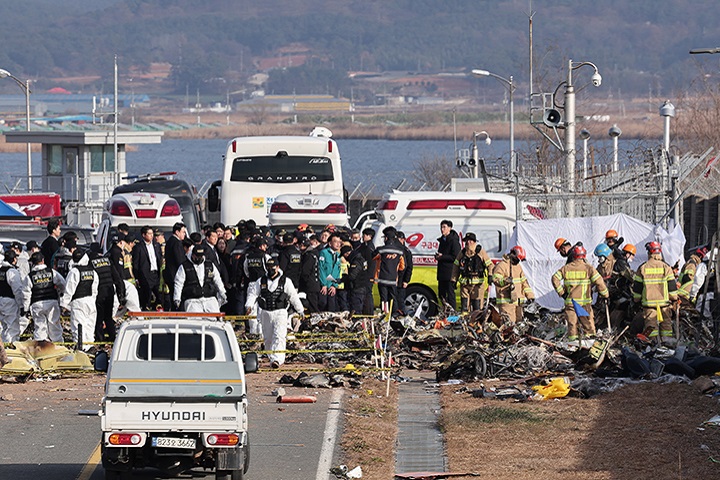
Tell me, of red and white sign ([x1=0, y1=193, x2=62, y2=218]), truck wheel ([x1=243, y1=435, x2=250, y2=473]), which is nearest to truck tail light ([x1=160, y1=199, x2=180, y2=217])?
truck wheel ([x1=243, y1=435, x2=250, y2=473])

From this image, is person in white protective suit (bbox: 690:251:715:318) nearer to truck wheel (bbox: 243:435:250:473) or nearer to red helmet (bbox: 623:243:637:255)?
red helmet (bbox: 623:243:637:255)

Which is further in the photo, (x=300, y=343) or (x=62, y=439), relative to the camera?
(x=300, y=343)

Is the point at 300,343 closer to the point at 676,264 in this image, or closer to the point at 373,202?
the point at 676,264

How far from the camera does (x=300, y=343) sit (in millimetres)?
22062

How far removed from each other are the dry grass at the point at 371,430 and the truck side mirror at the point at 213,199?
518 inches

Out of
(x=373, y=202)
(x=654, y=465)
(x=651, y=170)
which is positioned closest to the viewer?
(x=654, y=465)

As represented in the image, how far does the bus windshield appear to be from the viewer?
102 ft

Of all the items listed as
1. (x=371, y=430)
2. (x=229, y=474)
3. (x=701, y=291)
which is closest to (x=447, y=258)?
(x=701, y=291)

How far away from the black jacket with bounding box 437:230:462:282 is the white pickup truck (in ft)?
39.6

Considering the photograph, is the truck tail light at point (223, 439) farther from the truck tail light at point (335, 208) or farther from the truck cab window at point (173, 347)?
the truck tail light at point (335, 208)

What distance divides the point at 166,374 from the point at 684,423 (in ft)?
19.9

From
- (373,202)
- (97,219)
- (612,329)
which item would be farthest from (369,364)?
(373,202)

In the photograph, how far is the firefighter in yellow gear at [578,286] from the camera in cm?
2095

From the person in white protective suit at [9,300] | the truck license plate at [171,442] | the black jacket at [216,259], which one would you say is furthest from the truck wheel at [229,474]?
the person in white protective suit at [9,300]
